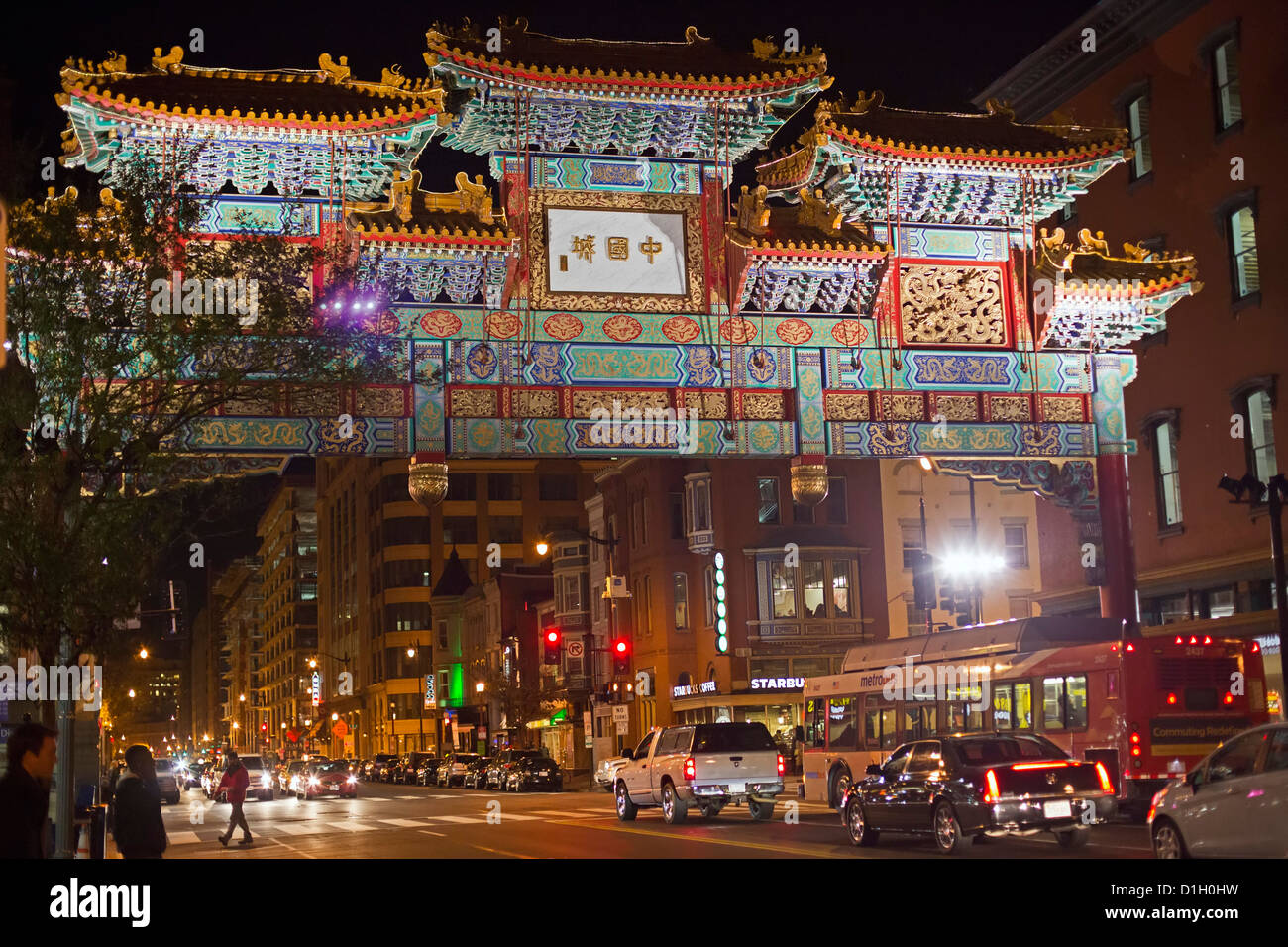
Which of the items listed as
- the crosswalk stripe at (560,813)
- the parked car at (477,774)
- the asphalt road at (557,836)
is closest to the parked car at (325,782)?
the parked car at (477,774)

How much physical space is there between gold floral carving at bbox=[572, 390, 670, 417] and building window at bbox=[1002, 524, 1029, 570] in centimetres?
3807

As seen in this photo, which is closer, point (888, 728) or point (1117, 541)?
point (1117, 541)

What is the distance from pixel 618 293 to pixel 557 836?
31.3 ft

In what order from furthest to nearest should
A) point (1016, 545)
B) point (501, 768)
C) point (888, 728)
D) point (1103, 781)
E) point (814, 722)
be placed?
point (1016, 545), point (501, 768), point (814, 722), point (888, 728), point (1103, 781)

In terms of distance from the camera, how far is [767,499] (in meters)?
59.4

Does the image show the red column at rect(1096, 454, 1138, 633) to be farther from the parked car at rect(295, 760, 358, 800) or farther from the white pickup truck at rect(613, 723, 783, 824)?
the parked car at rect(295, 760, 358, 800)

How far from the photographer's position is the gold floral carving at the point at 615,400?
25000 millimetres

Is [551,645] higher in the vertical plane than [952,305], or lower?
lower

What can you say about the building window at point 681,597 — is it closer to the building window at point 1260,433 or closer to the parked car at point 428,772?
the parked car at point 428,772

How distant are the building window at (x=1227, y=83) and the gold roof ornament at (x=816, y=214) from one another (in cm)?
1383

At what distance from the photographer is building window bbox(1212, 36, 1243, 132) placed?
35.1 meters

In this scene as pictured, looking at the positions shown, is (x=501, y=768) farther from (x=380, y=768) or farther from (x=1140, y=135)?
(x=1140, y=135)

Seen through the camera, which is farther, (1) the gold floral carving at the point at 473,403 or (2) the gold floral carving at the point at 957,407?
(2) the gold floral carving at the point at 957,407

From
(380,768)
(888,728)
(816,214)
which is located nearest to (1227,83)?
(816,214)
